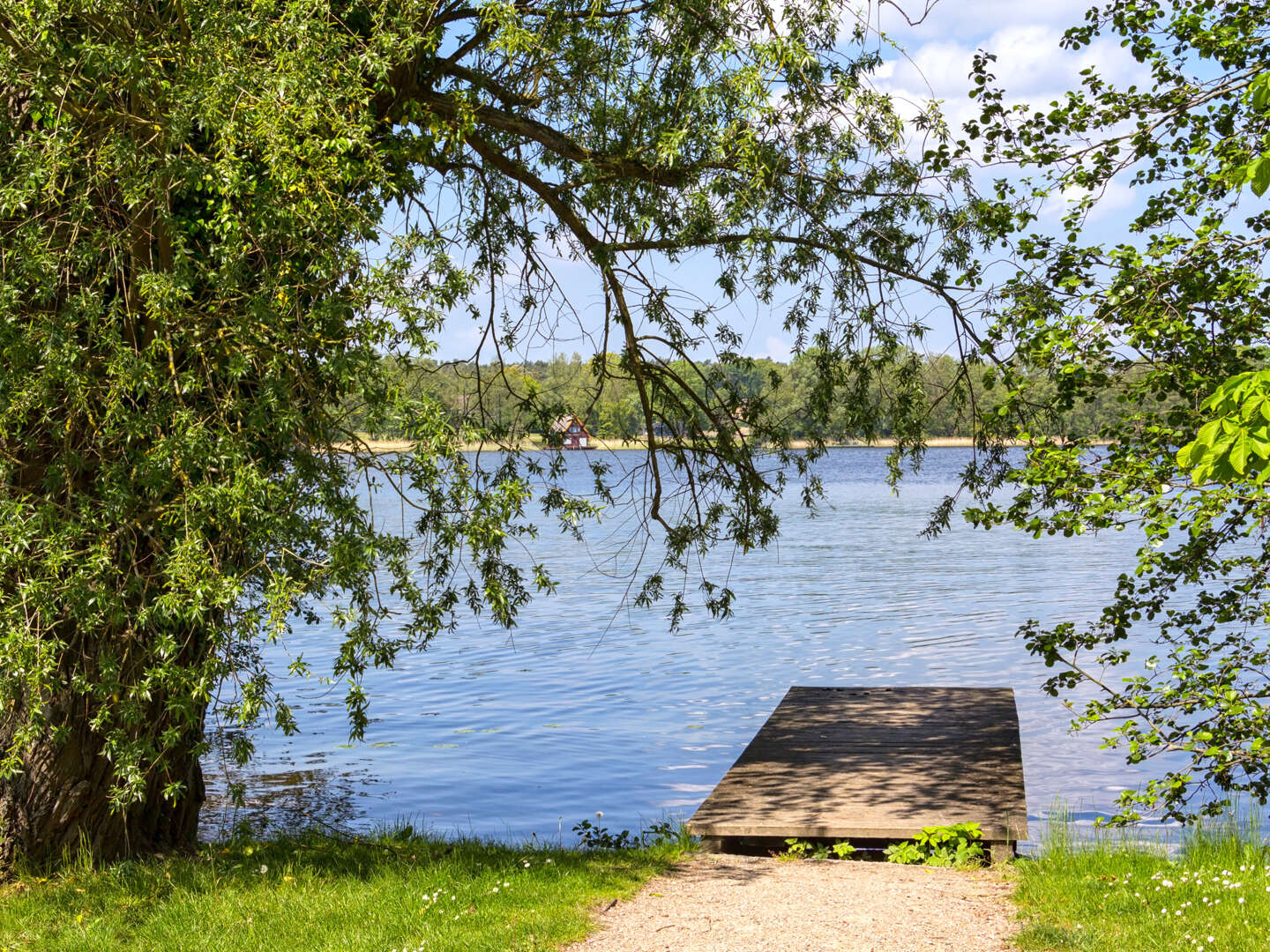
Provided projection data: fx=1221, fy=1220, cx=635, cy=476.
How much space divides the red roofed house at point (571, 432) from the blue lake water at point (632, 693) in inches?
61.8

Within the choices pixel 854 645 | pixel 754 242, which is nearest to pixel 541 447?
pixel 754 242

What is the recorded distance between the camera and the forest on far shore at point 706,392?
31.2 feet

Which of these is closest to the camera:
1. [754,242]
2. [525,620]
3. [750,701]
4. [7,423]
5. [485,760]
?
[7,423]

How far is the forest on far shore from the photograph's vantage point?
951 centimetres

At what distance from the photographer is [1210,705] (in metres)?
5.96

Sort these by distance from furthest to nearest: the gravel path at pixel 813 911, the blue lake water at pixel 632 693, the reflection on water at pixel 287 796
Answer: the blue lake water at pixel 632 693 < the reflection on water at pixel 287 796 < the gravel path at pixel 813 911

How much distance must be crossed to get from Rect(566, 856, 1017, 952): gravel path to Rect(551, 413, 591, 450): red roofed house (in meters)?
3.76

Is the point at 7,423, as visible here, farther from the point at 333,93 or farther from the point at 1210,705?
the point at 1210,705

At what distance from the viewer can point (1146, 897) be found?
5.93 meters

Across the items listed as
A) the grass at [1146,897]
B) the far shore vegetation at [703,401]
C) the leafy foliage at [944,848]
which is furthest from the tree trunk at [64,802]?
the grass at [1146,897]

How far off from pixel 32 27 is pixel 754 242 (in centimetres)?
380

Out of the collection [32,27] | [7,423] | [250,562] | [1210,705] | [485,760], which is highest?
[32,27]

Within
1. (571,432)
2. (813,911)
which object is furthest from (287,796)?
(813,911)

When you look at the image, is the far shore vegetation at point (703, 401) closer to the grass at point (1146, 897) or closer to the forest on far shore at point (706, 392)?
the forest on far shore at point (706, 392)
